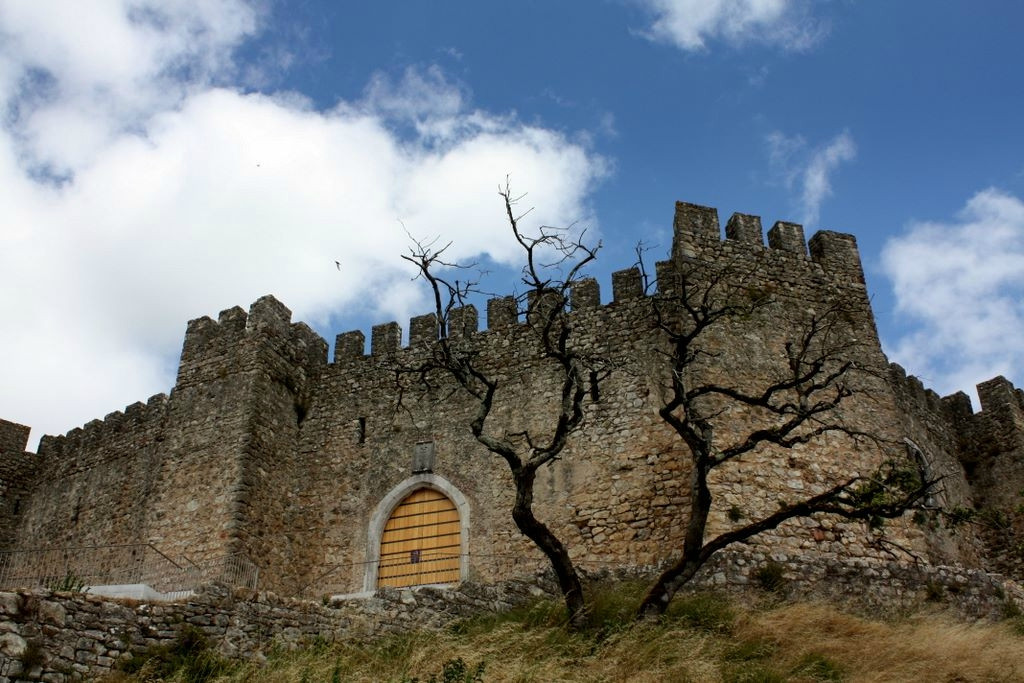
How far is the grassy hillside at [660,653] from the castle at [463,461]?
2033mm

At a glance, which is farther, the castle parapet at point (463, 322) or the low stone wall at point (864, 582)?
the castle parapet at point (463, 322)

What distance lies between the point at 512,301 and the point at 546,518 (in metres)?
4.46

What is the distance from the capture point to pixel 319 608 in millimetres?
10953

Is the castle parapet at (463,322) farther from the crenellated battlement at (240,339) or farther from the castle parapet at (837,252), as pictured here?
the castle parapet at (837,252)

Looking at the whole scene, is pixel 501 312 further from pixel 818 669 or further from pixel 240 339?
pixel 818 669

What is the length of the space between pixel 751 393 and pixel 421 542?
594cm

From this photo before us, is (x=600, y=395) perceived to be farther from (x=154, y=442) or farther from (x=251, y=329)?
(x=154, y=442)

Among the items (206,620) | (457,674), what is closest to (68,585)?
(206,620)

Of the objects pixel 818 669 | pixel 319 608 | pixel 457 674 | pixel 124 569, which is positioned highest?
pixel 124 569

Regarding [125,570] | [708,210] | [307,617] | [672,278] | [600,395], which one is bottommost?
[307,617]

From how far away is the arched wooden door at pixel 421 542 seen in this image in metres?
15.5

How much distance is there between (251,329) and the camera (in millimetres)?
17391

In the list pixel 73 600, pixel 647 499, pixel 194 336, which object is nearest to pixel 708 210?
pixel 647 499

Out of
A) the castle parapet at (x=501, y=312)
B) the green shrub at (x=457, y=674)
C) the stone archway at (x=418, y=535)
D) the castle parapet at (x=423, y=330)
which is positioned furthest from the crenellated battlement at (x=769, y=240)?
the green shrub at (x=457, y=674)
